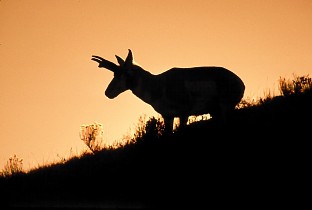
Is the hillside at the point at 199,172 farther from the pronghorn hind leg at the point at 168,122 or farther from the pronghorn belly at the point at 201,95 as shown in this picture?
the pronghorn belly at the point at 201,95

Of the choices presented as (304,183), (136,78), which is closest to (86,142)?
(136,78)

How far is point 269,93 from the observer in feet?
40.4

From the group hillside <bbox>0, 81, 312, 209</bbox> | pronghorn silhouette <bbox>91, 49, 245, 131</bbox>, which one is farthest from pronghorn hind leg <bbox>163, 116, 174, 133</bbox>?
hillside <bbox>0, 81, 312, 209</bbox>

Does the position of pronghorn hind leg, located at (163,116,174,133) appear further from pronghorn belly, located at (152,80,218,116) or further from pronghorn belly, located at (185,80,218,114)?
pronghorn belly, located at (185,80,218,114)

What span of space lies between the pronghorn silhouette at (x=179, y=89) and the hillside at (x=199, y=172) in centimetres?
37

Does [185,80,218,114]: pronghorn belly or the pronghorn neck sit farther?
the pronghorn neck

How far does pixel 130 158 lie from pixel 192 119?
13.3 ft

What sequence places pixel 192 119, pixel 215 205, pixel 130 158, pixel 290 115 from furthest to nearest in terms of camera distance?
pixel 192 119 → pixel 290 115 → pixel 130 158 → pixel 215 205

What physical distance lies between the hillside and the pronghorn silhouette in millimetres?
365

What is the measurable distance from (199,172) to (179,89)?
117 inches

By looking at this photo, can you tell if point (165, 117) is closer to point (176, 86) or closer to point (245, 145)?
point (176, 86)

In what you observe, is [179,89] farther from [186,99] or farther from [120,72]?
[120,72]

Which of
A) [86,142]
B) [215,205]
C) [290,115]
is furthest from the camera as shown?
[86,142]

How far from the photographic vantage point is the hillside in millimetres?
5500
